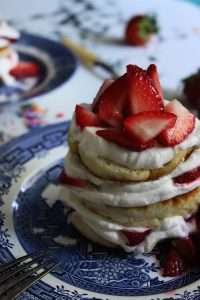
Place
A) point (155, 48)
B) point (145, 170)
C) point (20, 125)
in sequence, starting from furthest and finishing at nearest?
1. point (155, 48)
2. point (20, 125)
3. point (145, 170)

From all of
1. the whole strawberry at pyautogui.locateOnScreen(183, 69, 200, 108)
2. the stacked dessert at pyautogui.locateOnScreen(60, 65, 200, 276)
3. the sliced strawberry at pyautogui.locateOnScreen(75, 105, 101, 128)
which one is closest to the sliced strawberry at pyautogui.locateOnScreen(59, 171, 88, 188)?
the stacked dessert at pyautogui.locateOnScreen(60, 65, 200, 276)

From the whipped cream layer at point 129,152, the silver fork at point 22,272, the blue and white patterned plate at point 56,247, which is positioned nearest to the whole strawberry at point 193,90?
the blue and white patterned plate at point 56,247

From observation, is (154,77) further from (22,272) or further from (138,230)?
(22,272)

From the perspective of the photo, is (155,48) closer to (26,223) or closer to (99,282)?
(26,223)

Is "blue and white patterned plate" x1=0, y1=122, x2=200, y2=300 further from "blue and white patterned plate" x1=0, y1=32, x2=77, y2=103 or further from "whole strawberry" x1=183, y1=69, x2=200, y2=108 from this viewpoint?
"whole strawberry" x1=183, y1=69, x2=200, y2=108

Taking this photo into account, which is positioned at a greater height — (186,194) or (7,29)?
(7,29)

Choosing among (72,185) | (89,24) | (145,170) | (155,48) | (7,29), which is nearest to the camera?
(145,170)

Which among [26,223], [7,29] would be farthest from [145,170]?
[7,29]

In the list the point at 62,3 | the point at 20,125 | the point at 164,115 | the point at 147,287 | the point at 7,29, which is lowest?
the point at 147,287
